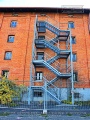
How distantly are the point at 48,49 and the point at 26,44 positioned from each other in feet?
10.2

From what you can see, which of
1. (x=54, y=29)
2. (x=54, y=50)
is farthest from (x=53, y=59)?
(x=54, y=29)

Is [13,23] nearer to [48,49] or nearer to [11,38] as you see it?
[11,38]

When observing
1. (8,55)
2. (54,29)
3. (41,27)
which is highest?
(41,27)

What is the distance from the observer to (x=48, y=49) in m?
21.7

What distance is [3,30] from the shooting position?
23.1 metres

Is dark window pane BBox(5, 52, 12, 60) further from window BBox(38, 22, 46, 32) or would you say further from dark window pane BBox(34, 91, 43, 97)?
dark window pane BBox(34, 91, 43, 97)

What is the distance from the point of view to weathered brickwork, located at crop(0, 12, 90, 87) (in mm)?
20273

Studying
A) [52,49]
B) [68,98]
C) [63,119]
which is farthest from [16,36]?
[63,119]

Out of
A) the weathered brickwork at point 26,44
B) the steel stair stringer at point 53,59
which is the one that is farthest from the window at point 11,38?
the steel stair stringer at point 53,59

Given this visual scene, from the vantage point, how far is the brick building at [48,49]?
1917 cm

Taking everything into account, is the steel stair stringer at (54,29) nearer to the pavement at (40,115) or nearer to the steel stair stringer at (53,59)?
the steel stair stringer at (53,59)

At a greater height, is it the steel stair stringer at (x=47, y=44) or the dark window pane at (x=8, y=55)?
the steel stair stringer at (x=47, y=44)

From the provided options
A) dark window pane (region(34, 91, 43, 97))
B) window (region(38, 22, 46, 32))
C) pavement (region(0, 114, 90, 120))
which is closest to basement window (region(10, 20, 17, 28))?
window (region(38, 22, 46, 32))

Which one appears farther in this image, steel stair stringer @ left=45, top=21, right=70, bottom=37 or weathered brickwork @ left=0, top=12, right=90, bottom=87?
steel stair stringer @ left=45, top=21, right=70, bottom=37
